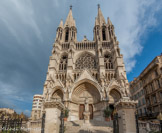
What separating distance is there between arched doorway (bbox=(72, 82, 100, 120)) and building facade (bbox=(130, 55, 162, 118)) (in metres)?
11.6

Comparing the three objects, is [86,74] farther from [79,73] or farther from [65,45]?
[65,45]

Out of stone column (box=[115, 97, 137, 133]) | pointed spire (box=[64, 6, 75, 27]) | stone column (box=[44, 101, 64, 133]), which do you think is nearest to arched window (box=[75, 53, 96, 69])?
pointed spire (box=[64, 6, 75, 27])

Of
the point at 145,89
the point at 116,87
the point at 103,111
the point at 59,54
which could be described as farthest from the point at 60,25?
the point at 145,89

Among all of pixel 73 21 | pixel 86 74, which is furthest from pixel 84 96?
pixel 73 21

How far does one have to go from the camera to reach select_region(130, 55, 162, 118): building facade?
2183cm

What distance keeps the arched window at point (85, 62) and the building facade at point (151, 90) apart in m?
12.9

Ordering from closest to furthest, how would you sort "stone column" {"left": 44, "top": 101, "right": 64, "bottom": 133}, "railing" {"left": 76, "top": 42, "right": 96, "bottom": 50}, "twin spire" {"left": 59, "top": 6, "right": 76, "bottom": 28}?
"stone column" {"left": 44, "top": 101, "right": 64, "bottom": 133}
"railing" {"left": 76, "top": 42, "right": 96, "bottom": 50}
"twin spire" {"left": 59, "top": 6, "right": 76, "bottom": 28}

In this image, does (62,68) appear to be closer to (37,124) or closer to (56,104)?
(37,124)

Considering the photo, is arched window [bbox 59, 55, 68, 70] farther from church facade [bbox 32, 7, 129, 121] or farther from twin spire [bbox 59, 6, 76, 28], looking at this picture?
twin spire [bbox 59, 6, 76, 28]

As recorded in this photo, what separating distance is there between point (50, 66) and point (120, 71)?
47.6 feet

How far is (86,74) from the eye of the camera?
21875 mm

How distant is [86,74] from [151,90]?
15.4m

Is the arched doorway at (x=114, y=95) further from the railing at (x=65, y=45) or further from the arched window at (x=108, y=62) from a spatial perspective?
the railing at (x=65, y=45)

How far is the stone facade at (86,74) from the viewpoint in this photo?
1977cm
